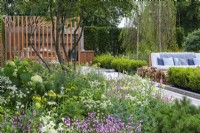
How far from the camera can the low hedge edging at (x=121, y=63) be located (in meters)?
13.5

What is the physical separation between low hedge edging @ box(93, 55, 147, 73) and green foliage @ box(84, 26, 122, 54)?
51.2 inches

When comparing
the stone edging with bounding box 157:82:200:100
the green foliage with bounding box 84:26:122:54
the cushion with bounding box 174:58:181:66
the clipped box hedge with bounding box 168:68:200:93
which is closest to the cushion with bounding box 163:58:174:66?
the cushion with bounding box 174:58:181:66

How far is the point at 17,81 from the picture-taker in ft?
15.0

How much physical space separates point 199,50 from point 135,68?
4.79 m

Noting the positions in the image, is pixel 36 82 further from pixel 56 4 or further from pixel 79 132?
pixel 56 4

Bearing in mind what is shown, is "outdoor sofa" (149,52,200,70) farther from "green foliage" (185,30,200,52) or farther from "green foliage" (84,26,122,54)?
"green foliage" (84,26,122,54)

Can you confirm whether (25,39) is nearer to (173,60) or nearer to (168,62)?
(168,62)

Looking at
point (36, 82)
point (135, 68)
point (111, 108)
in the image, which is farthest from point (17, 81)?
point (135, 68)

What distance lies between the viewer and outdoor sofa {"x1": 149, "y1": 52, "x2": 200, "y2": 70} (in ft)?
39.9

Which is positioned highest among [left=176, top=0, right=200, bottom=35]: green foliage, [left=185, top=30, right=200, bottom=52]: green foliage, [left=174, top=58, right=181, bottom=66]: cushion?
[left=176, top=0, right=200, bottom=35]: green foliage

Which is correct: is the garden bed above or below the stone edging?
above

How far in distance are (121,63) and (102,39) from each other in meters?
5.09

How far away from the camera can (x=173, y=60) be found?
12.4 meters

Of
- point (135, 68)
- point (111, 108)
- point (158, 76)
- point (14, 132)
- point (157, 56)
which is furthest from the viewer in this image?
point (135, 68)
